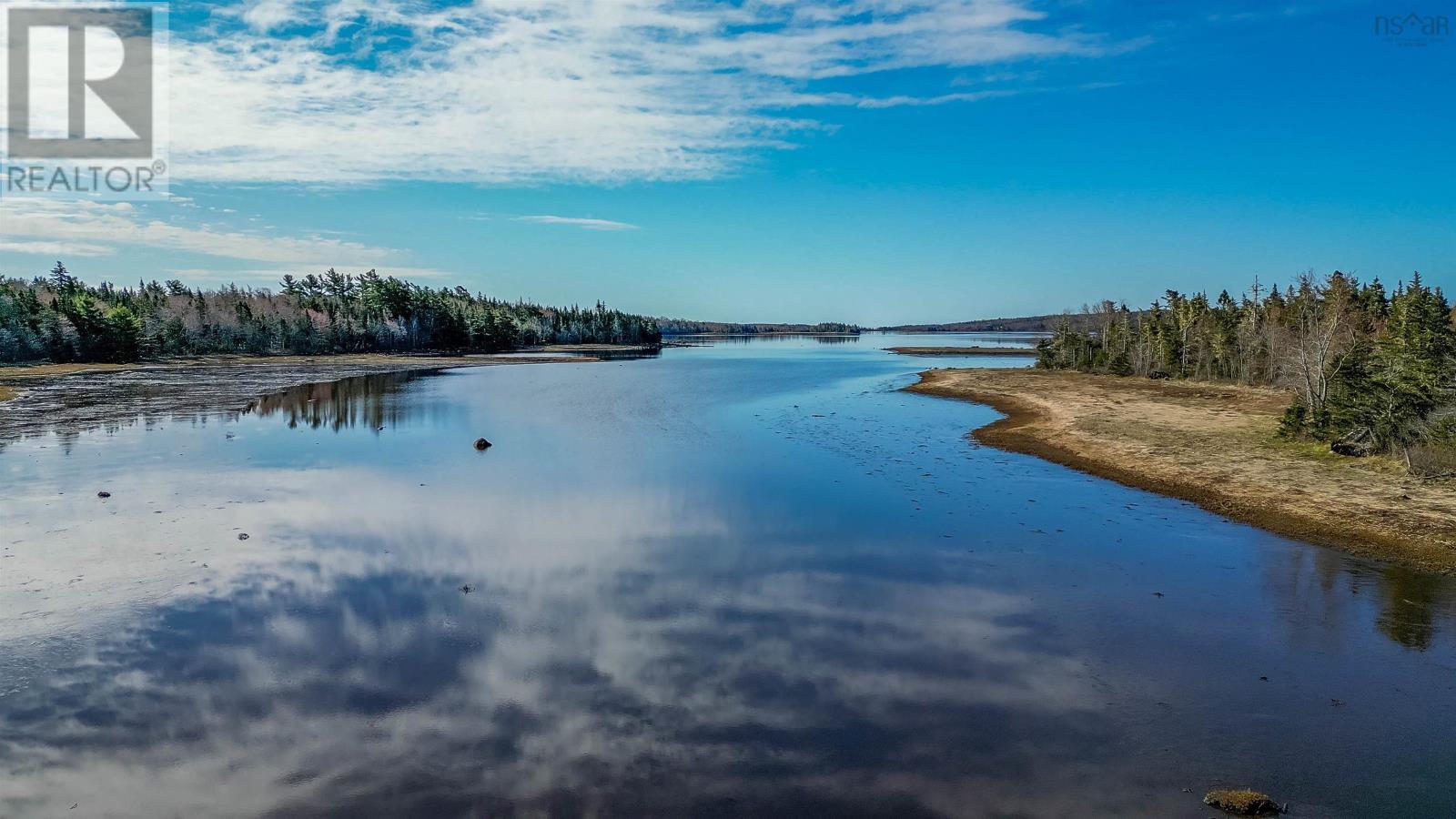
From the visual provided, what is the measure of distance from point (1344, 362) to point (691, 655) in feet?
135

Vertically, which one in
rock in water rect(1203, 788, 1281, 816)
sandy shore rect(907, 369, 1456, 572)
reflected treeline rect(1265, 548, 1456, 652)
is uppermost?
sandy shore rect(907, 369, 1456, 572)

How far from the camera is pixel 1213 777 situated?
1042cm

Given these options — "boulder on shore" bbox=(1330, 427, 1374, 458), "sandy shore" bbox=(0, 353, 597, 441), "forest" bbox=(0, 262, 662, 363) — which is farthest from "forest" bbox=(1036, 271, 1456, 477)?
"forest" bbox=(0, 262, 662, 363)

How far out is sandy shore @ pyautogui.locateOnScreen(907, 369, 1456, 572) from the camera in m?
22.1

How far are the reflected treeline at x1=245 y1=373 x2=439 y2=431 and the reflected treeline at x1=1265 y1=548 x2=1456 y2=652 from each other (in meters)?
44.3

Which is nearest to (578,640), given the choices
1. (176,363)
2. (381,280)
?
(176,363)

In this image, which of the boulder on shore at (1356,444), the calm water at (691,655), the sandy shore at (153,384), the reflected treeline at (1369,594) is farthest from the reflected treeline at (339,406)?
the boulder on shore at (1356,444)

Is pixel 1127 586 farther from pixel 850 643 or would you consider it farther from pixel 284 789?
pixel 284 789

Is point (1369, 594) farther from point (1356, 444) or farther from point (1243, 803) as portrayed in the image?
point (1356, 444)

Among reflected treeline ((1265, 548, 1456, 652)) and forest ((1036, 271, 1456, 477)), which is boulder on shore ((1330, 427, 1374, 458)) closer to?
forest ((1036, 271, 1456, 477))

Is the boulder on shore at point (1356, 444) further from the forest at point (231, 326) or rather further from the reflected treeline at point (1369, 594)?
the forest at point (231, 326)

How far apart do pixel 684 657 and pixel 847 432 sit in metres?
33.1

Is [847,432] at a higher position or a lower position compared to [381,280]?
lower

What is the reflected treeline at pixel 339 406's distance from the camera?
48.5 meters
